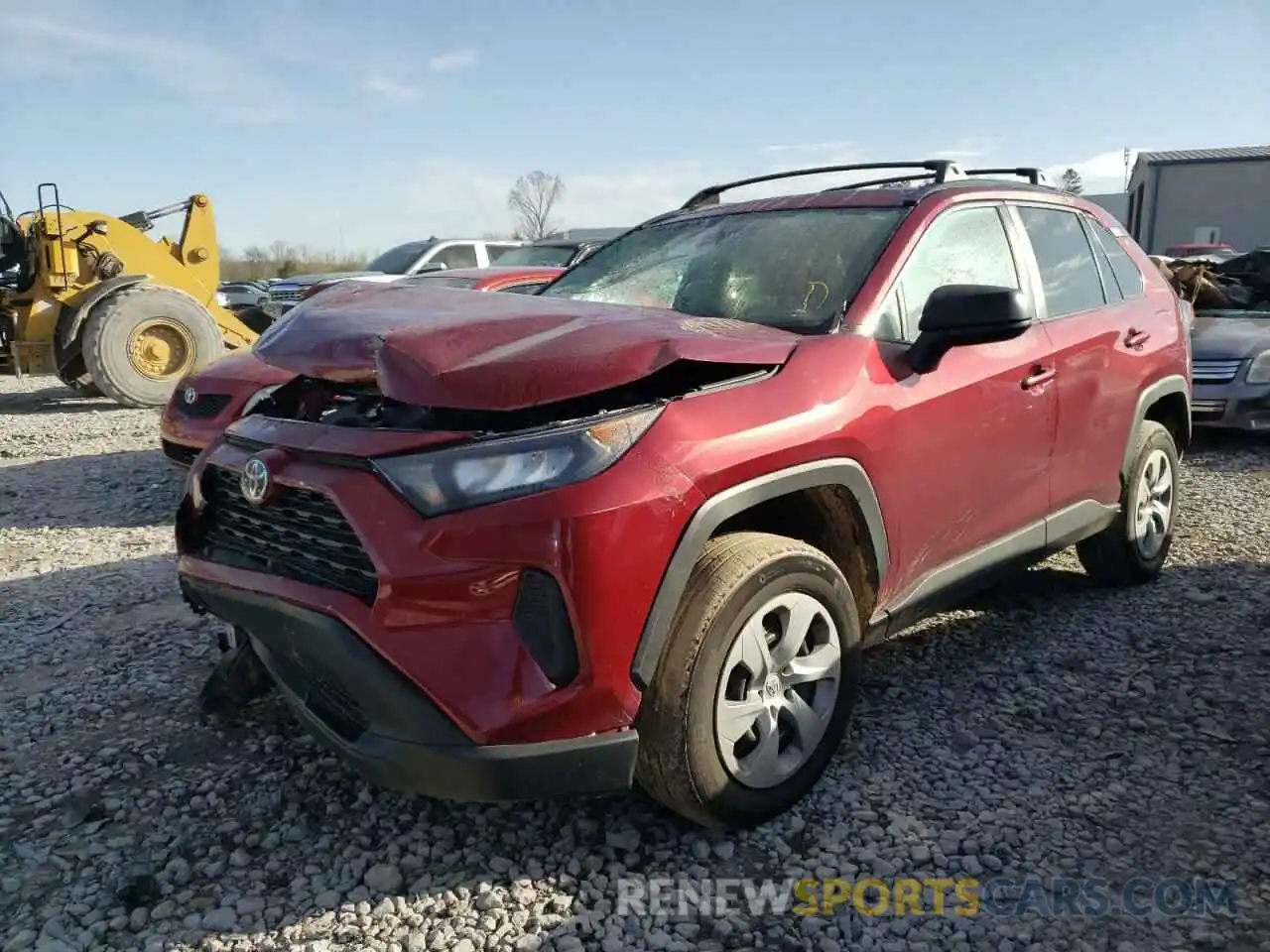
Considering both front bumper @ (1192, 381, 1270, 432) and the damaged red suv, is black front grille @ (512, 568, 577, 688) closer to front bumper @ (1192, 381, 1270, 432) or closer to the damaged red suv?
the damaged red suv

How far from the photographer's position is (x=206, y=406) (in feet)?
18.2

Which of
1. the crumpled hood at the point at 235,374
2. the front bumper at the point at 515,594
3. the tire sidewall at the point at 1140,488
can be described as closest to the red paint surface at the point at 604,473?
the front bumper at the point at 515,594

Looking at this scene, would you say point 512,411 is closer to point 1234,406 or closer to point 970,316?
point 970,316

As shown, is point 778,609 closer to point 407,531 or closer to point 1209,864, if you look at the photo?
point 407,531

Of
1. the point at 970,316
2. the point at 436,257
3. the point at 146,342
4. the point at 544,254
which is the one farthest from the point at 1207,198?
the point at 970,316

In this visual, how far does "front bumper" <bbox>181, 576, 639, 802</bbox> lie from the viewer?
6.96 feet

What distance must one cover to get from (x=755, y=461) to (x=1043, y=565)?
3026mm

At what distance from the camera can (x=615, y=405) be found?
2389mm

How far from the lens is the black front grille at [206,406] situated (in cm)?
551

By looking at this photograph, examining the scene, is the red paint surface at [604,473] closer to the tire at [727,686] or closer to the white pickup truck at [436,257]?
the tire at [727,686]

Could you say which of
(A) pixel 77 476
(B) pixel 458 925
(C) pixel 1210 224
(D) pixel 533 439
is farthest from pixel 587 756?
(C) pixel 1210 224

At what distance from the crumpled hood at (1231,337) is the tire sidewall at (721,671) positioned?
21.4ft

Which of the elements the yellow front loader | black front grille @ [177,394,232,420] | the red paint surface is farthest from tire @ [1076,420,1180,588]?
the yellow front loader

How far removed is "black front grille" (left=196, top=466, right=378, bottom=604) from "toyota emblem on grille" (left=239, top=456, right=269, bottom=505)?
29mm
